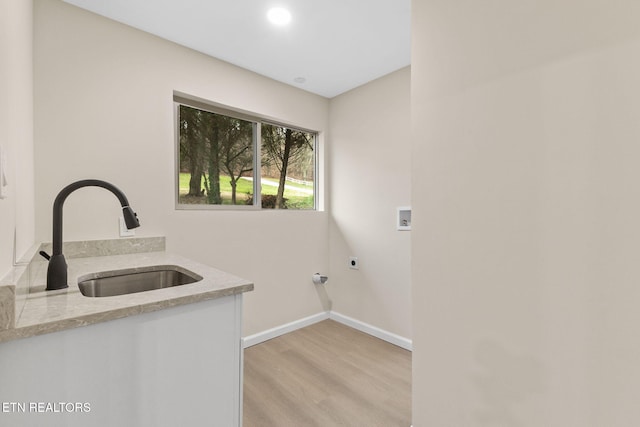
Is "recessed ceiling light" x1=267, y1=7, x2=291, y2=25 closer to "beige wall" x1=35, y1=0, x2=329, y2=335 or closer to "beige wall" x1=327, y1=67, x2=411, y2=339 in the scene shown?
"beige wall" x1=35, y1=0, x2=329, y2=335

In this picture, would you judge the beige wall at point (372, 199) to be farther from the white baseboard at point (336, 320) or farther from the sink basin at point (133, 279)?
the sink basin at point (133, 279)

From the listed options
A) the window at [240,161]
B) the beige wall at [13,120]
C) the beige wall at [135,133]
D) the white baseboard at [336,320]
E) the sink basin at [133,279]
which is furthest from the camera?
the white baseboard at [336,320]

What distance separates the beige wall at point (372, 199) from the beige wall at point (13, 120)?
7.39 feet

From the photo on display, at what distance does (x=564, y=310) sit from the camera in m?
0.95

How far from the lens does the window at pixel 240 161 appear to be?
2209 mm

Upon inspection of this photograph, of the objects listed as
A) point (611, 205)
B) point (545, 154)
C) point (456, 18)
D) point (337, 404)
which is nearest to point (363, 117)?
point (456, 18)

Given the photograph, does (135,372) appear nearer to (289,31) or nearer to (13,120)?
(13,120)

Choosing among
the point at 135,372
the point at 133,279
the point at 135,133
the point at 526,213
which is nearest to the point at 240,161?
the point at 135,133

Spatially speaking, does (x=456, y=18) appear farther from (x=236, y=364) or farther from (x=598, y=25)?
(x=236, y=364)

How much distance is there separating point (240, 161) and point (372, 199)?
124cm

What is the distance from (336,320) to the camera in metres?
2.98

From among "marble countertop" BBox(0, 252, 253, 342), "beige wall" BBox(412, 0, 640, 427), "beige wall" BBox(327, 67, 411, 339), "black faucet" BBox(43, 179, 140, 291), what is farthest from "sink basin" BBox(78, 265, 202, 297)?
"beige wall" BBox(327, 67, 411, 339)

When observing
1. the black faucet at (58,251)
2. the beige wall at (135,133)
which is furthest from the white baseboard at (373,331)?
the black faucet at (58,251)

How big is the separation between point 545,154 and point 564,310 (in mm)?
531
